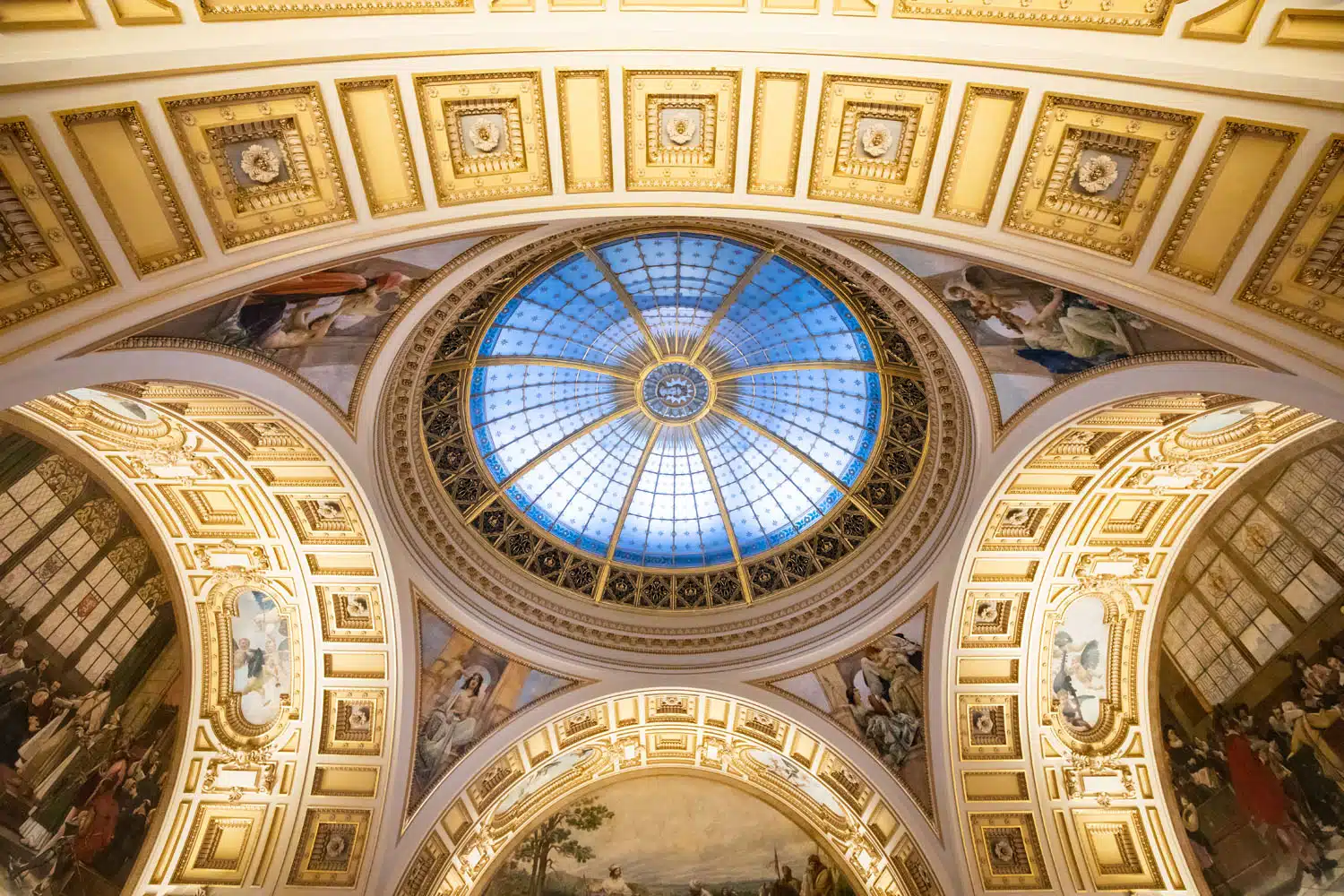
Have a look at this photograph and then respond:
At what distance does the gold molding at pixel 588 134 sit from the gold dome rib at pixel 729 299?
257 inches

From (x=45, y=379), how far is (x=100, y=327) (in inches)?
28.1

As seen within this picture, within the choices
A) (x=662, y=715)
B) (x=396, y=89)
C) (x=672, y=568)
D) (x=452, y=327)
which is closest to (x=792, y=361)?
(x=672, y=568)

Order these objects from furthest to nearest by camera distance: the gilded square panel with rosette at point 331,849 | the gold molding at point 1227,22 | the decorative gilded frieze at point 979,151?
the gilded square panel with rosette at point 331,849 < the decorative gilded frieze at point 979,151 < the gold molding at point 1227,22

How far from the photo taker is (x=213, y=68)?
742cm

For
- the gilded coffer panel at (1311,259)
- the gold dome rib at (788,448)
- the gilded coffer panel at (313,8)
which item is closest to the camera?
the gilded coffer panel at (313,8)

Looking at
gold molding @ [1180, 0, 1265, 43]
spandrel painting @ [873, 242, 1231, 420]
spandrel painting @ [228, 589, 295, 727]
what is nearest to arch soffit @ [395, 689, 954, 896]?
spandrel painting @ [228, 589, 295, 727]

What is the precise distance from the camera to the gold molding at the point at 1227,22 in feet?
22.4

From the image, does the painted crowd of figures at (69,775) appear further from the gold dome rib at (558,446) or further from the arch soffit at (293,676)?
the gold dome rib at (558,446)

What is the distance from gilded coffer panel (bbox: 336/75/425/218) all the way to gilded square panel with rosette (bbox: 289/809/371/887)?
535 inches

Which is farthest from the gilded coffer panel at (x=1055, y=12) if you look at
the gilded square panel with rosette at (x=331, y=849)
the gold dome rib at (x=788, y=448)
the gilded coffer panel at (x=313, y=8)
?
the gilded square panel with rosette at (x=331, y=849)

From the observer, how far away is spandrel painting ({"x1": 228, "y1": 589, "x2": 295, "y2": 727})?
56.3 feet

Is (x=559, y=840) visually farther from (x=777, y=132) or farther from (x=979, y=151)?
(x=979, y=151)

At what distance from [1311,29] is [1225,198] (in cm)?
158

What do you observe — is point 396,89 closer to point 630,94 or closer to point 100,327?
point 630,94
